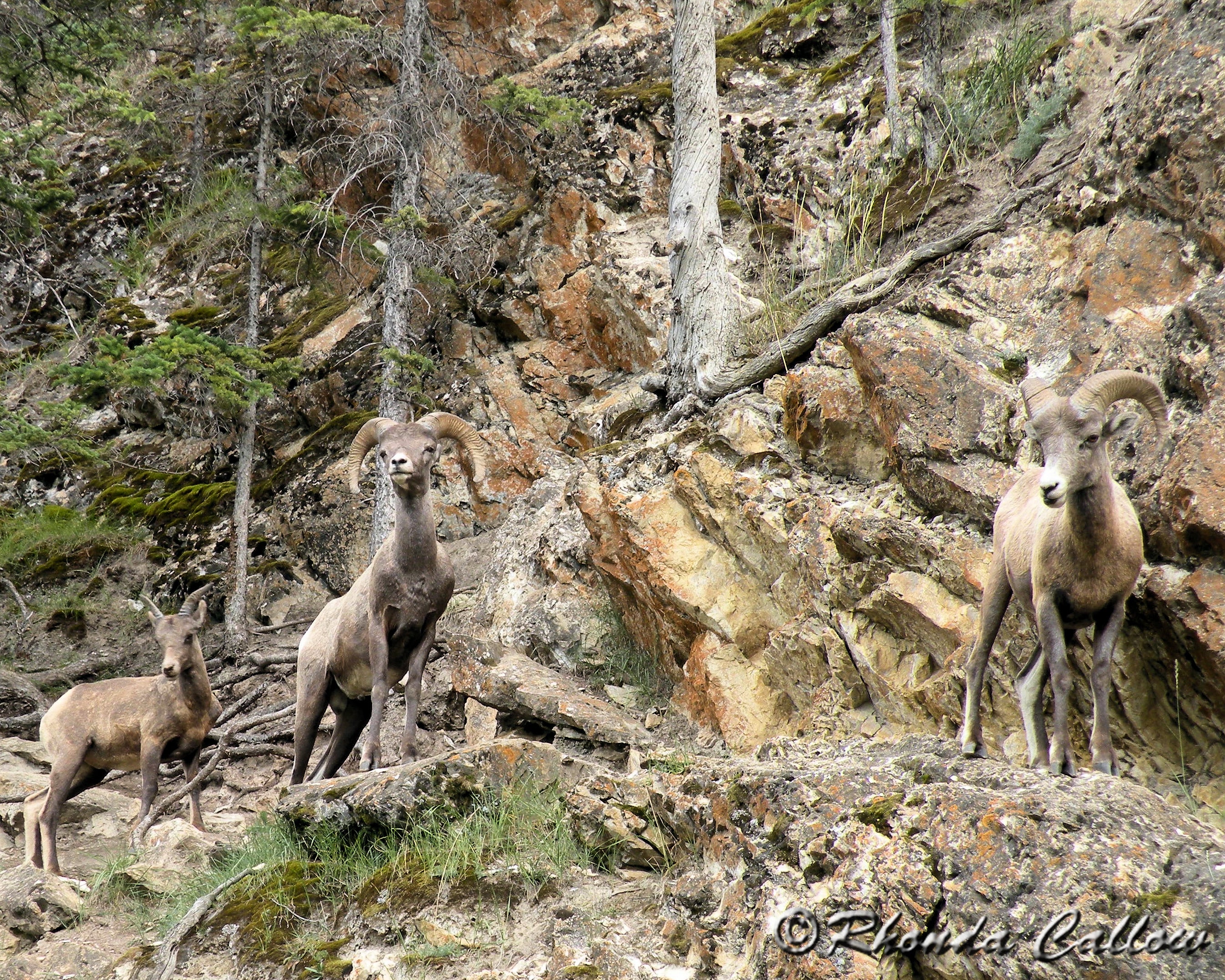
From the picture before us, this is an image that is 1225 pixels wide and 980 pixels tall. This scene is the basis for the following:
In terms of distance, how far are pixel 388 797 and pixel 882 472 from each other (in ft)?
A: 13.0

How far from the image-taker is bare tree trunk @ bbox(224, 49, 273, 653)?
39.2 feet

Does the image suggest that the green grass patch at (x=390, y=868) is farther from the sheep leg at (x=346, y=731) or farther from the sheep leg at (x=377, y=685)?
the sheep leg at (x=346, y=731)

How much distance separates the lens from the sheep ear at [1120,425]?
4137mm

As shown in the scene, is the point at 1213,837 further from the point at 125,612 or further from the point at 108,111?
the point at 108,111

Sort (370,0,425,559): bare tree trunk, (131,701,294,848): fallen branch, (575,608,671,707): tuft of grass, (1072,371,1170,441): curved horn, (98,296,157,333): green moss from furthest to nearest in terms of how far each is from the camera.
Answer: (98,296,157,333): green moss < (370,0,425,559): bare tree trunk < (131,701,294,848): fallen branch < (575,608,671,707): tuft of grass < (1072,371,1170,441): curved horn

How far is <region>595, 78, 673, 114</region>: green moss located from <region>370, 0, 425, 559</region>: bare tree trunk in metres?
2.77

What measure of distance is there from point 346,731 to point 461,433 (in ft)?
8.98

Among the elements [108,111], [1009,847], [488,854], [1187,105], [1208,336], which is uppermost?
[108,111]

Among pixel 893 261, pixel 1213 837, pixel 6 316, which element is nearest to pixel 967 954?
pixel 1213 837

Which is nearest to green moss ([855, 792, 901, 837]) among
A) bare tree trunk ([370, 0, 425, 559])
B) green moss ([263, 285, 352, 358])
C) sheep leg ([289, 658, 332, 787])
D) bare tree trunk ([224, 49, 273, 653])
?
sheep leg ([289, 658, 332, 787])

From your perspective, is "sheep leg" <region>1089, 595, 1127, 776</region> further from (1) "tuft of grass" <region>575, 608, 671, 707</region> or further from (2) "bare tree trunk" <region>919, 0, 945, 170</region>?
(2) "bare tree trunk" <region>919, 0, 945, 170</region>

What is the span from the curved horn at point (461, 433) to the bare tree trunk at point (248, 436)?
6013 mm

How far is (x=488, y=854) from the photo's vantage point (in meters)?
5.41

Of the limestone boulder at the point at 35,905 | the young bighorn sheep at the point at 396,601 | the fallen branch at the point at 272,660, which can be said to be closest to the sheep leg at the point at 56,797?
the limestone boulder at the point at 35,905
